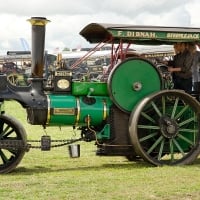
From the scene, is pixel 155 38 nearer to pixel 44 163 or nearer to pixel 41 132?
pixel 44 163

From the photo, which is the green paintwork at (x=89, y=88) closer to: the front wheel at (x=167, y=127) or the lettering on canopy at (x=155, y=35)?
the front wheel at (x=167, y=127)

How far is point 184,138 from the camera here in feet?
23.3

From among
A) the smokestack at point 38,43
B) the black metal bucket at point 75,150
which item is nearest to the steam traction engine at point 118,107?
the smokestack at point 38,43

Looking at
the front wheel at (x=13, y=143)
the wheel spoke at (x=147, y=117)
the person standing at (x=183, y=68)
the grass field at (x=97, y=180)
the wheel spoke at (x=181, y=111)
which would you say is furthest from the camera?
the person standing at (x=183, y=68)

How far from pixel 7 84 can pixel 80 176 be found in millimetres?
1473

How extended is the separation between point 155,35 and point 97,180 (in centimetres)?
207

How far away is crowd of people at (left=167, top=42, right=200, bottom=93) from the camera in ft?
24.5

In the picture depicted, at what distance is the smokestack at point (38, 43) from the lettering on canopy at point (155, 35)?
2.80 ft

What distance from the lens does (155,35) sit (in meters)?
6.88

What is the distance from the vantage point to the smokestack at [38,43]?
22.0 ft

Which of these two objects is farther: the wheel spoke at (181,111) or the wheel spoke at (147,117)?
the wheel spoke at (181,111)

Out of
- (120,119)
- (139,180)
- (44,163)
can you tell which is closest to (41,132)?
(44,163)

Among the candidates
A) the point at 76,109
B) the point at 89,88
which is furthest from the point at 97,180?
the point at 89,88

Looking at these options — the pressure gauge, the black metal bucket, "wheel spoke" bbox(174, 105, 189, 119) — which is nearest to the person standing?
"wheel spoke" bbox(174, 105, 189, 119)
